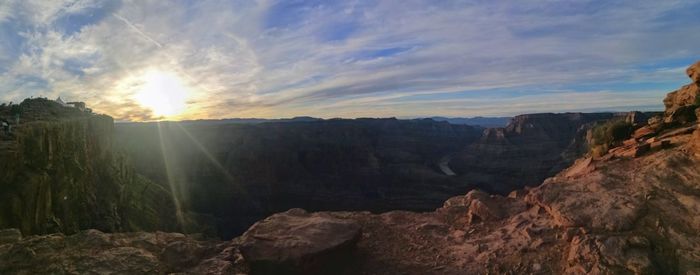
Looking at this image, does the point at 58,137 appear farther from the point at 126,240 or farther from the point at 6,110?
the point at 126,240

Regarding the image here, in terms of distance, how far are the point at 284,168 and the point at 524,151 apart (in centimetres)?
5053

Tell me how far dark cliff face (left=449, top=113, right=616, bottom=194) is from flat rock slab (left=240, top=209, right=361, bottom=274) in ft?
220

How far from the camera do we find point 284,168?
80.9 metres

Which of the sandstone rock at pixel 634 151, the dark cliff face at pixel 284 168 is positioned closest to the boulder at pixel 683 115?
the sandstone rock at pixel 634 151

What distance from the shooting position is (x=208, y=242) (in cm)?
1120

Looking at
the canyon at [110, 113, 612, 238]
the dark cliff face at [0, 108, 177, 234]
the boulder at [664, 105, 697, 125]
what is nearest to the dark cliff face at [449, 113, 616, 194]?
the canyon at [110, 113, 612, 238]

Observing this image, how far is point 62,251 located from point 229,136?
91313 mm

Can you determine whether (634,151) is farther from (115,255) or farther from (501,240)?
(115,255)

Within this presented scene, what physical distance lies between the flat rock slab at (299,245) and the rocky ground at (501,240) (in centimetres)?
3

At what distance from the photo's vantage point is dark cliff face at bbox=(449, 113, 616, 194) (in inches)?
2958

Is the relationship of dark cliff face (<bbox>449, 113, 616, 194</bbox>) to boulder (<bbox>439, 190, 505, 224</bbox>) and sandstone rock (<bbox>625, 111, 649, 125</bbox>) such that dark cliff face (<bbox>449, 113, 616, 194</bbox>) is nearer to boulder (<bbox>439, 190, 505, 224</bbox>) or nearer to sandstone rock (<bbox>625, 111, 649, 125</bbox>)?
sandstone rock (<bbox>625, 111, 649, 125</bbox>)

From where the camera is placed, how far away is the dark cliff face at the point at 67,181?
12.7 m

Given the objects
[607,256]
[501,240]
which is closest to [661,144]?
[607,256]

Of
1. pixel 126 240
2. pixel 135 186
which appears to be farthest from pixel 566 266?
pixel 135 186
